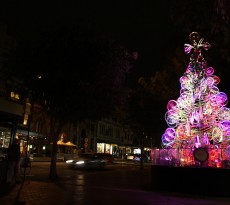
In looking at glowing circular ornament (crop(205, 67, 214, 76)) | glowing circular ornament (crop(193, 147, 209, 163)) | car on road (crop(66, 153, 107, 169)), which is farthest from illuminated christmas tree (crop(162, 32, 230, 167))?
car on road (crop(66, 153, 107, 169))

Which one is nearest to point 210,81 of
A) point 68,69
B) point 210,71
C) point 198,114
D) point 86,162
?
point 210,71

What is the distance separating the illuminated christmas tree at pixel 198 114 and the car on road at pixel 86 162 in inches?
496

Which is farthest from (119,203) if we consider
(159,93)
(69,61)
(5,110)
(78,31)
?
(159,93)

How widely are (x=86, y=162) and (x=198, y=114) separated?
1496 centimetres

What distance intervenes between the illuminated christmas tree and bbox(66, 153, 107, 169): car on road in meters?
12.6

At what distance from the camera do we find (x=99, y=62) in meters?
18.8

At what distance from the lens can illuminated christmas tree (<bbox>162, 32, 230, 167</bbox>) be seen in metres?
16.9

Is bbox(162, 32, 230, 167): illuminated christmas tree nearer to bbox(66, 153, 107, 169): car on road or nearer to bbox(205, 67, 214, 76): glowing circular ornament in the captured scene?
bbox(205, 67, 214, 76): glowing circular ornament

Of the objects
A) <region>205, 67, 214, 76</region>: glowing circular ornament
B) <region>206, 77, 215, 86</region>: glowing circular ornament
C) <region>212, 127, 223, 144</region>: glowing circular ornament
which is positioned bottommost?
<region>212, 127, 223, 144</region>: glowing circular ornament

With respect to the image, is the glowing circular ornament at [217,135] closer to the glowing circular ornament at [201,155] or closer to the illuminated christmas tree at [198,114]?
Result: the illuminated christmas tree at [198,114]

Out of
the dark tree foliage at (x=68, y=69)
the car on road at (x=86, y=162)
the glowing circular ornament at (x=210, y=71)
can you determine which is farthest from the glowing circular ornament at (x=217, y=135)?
the car on road at (x=86, y=162)

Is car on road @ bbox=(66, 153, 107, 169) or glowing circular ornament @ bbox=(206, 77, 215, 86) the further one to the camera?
car on road @ bbox=(66, 153, 107, 169)

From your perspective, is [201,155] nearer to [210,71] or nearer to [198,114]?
[198,114]

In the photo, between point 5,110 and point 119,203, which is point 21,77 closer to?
point 5,110
